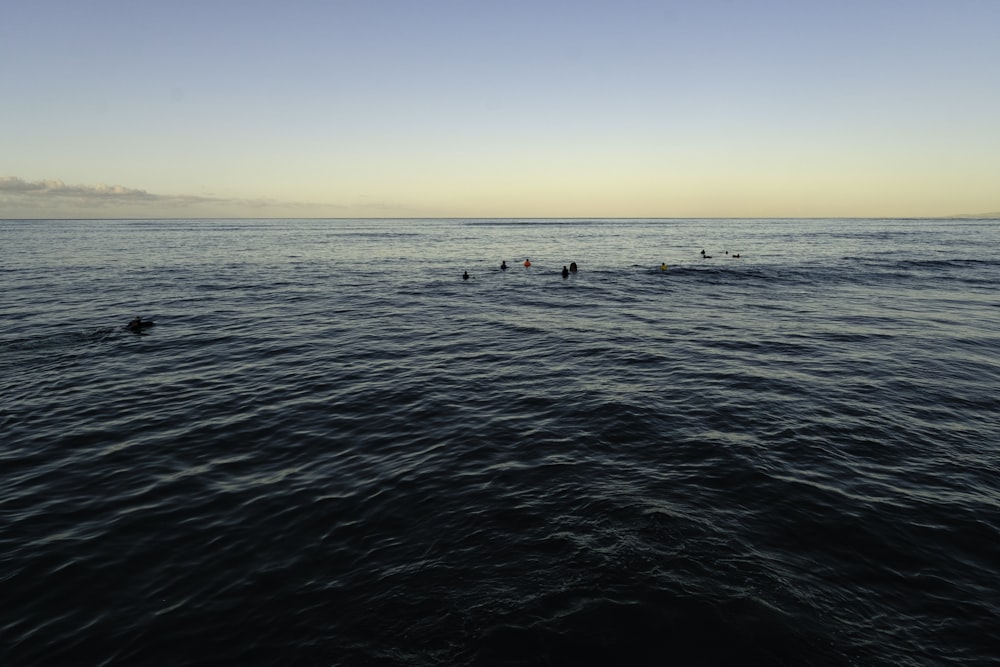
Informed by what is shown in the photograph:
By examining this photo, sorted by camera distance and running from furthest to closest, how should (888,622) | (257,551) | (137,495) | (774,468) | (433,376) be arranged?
(433,376)
(774,468)
(137,495)
(257,551)
(888,622)

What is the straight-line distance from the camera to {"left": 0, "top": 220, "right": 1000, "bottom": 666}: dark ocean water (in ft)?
25.7

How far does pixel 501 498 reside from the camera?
1156 centimetres

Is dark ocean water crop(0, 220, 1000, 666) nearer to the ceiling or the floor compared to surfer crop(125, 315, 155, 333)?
nearer to the floor

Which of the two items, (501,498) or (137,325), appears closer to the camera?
(501,498)

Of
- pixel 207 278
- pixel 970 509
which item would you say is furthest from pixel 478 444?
pixel 207 278

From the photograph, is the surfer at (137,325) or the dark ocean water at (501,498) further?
the surfer at (137,325)

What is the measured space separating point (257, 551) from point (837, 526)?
11.7m

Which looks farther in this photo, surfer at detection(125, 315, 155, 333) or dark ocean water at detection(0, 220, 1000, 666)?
surfer at detection(125, 315, 155, 333)

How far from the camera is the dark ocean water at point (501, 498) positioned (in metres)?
7.82

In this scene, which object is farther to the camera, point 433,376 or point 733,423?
point 433,376

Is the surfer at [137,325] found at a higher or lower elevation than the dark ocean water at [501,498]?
higher

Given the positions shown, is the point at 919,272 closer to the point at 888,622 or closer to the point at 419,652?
the point at 888,622

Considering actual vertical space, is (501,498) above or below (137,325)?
below

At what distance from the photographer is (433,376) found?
2078cm
